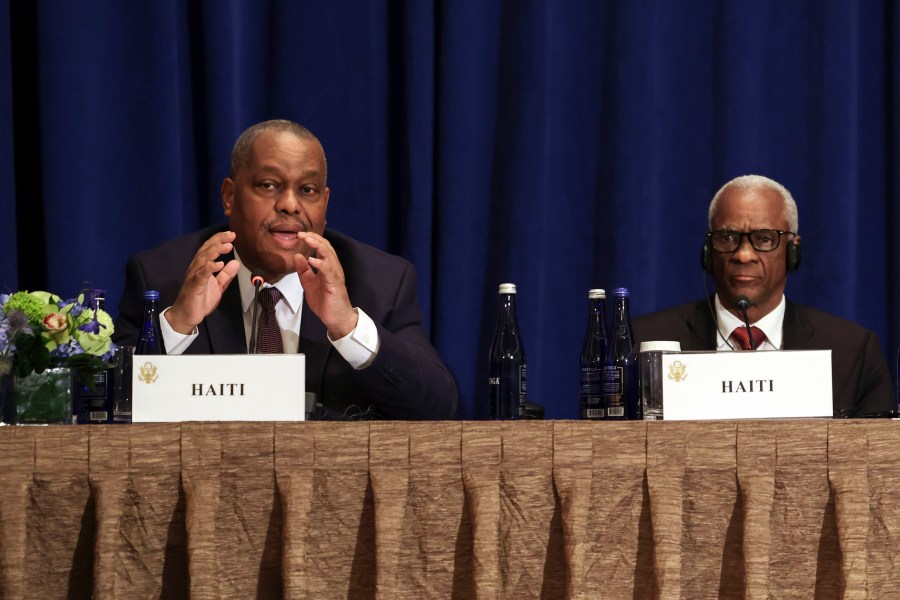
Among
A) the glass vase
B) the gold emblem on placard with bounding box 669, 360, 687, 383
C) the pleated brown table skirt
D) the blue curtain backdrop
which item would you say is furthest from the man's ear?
the gold emblem on placard with bounding box 669, 360, 687, 383

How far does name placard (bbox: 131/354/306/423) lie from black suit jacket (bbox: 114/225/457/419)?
1.29 feet

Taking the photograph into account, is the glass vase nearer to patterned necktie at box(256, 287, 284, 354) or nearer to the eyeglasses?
patterned necktie at box(256, 287, 284, 354)

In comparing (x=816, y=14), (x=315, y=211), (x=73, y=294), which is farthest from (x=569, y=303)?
(x=73, y=294)

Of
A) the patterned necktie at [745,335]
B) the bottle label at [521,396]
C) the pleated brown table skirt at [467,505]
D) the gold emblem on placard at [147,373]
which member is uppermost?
the patterned necktie at [745,335]

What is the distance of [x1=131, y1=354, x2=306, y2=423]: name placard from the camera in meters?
1.81

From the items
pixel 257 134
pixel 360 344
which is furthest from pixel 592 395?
pixel 257 134

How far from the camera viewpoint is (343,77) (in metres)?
3.24

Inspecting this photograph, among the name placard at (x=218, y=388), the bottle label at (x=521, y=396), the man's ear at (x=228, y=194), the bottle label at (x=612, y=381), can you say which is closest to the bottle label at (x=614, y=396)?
the bottle label at (x=612, y=381)

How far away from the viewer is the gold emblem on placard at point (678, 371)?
1.84 m

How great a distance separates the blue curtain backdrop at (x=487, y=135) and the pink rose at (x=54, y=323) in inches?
45.7

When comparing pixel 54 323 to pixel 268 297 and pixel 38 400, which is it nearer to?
pixel 38 400

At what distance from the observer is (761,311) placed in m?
2.94

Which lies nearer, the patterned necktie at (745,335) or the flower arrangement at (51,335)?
the flower arrangement at (51,335)

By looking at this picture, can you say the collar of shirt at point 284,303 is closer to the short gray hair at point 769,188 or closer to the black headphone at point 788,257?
the black headphone at point 788,257
